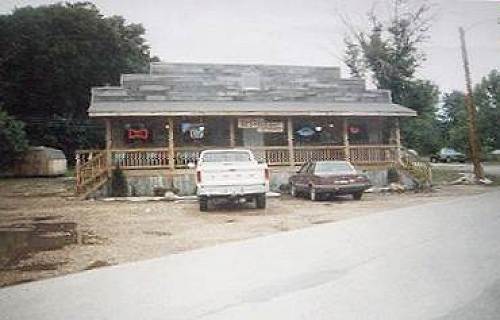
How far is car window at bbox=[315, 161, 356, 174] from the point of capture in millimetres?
16438

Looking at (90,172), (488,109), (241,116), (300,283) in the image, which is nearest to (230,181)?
(241,116)

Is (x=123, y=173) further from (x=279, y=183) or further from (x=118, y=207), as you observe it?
(x=279, y=183)

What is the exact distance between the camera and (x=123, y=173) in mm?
18359

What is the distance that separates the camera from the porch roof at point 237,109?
60.7 ft

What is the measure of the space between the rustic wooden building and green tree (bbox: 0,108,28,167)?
3.12 m

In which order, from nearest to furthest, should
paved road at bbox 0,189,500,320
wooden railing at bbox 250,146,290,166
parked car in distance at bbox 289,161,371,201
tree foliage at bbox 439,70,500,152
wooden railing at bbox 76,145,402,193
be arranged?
1. paved road at bbox 0,189,500,320
2. parked car in distance at bbox 289,161,371,201
3. wooden railing at bbox 76,145,402,193
4. wooden railing at bbox 250,146,290,166
5. tree foliage at bbox 439,70,500,152

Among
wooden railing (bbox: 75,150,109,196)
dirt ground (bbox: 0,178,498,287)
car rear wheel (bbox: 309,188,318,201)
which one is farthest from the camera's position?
wooden railing (bbox: 75,150,109,196)

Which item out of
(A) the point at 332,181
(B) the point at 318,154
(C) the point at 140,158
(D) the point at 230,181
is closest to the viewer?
(D) the point at 230,181

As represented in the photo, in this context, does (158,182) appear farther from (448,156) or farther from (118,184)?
(448,156)

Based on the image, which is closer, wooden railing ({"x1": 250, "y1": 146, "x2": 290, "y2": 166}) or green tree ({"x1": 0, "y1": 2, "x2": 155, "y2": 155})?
green tree ({"x1": 0, "y1": 2, "x2": 155, "y2": 155})

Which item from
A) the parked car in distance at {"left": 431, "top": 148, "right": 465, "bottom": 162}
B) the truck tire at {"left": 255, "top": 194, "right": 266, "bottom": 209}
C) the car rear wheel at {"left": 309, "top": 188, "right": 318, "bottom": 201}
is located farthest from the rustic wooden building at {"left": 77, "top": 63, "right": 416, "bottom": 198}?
the parked car in distance at {"left": 431, "top": 148, "right": 465, "bottom": 162}

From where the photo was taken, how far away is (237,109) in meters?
19.5

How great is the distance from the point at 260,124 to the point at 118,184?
676 cm

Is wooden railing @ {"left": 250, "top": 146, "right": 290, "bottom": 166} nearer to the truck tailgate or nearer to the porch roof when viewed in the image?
the porch roof
